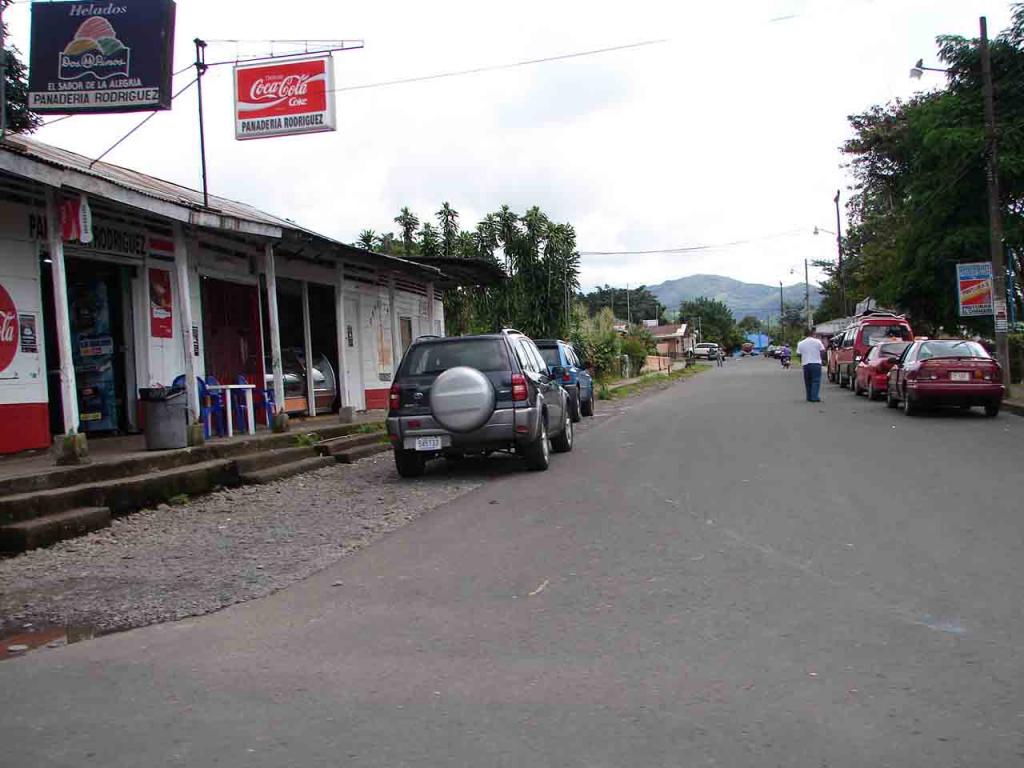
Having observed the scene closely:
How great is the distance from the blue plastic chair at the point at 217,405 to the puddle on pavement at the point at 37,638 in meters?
7.04

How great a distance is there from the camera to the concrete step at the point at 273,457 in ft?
34.9

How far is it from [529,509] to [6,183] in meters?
6.83

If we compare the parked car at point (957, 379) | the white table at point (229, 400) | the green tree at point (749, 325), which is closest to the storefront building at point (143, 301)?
the white table at point (229, 400)

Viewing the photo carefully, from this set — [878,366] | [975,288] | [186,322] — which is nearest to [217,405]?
[186,322]

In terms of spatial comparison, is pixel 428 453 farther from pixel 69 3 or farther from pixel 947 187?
pixel 947 187

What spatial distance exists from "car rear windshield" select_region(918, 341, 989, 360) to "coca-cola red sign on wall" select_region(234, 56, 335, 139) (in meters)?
11.9

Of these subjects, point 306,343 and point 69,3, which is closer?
point 69,3

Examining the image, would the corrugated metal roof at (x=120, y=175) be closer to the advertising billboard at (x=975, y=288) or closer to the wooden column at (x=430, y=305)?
the wooden column at (x=430, y=305)

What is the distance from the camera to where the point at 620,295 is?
13325cm

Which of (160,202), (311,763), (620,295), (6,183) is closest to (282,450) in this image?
(160,202)

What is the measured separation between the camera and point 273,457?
11328mm

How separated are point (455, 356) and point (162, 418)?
11.7ft

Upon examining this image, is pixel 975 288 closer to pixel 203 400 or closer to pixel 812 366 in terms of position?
pixel 812 366

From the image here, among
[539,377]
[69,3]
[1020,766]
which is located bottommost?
[1020,766]
